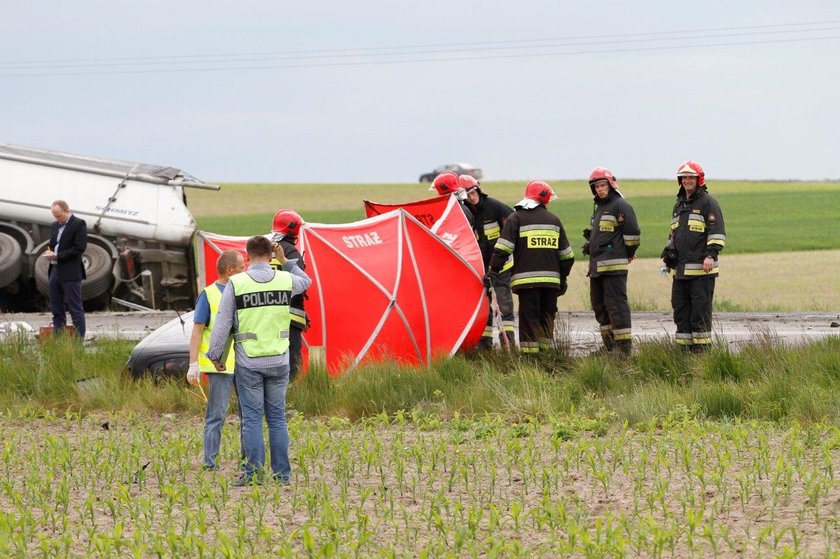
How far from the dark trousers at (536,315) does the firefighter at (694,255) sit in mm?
1138

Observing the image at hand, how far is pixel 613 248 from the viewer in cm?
1242

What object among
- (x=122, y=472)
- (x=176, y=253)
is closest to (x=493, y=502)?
(x=122, y=472)

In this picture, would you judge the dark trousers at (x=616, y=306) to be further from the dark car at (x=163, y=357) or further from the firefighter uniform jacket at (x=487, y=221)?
A: the dark car at (x=163, y=357)

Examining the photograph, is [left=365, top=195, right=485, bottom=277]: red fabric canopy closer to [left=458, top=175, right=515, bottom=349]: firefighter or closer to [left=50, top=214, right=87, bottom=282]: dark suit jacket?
[left=458, top=175, right=515, bottom=349]: firefighter

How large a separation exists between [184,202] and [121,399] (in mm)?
10739

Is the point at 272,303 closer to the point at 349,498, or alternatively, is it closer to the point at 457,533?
the point at 349,498

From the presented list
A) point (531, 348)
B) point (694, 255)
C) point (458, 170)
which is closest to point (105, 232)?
point (531, 348)

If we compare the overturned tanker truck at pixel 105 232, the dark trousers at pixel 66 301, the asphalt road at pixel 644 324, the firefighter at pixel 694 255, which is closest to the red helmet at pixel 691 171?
the firefighter at pixel 694 255

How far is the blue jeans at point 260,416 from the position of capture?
8234 millimetres

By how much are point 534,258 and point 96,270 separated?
410 inches

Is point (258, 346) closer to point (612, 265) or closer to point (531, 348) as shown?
point (531, 348)

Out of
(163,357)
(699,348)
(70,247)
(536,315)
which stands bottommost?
(163,357)

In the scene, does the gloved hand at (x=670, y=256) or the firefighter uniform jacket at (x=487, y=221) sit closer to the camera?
the gloved hand at (x=670, y=256)

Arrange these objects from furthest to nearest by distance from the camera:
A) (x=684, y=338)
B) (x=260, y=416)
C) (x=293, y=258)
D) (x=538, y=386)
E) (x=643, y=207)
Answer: (x=643, y=207) → (x=684, y=338) → (x=293, y=258) → (x=538, y=386) → (x=260, y=416)
